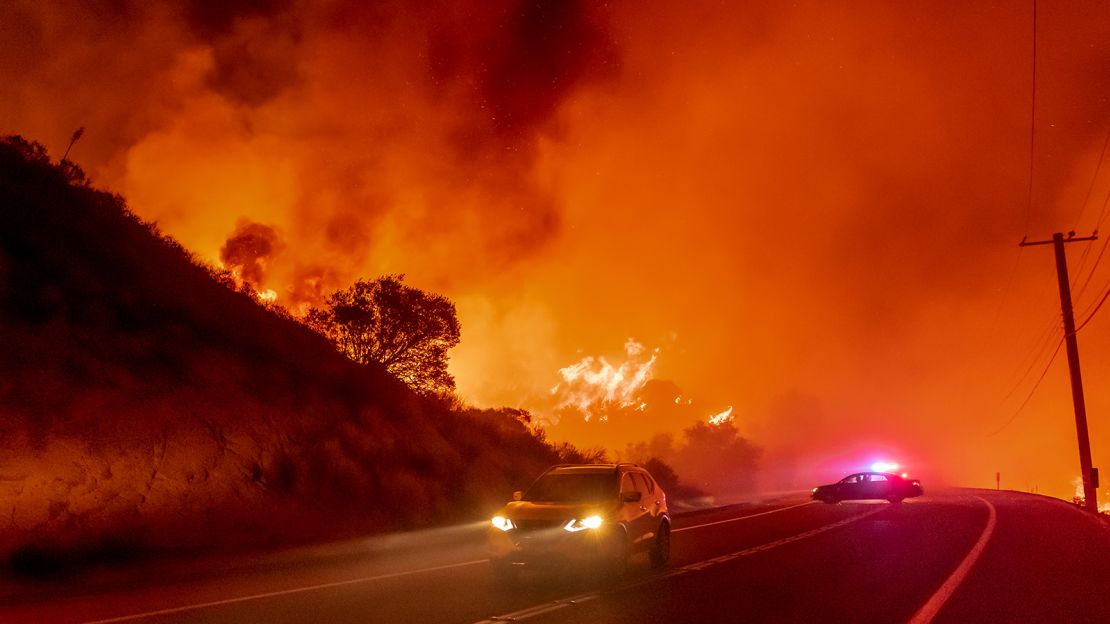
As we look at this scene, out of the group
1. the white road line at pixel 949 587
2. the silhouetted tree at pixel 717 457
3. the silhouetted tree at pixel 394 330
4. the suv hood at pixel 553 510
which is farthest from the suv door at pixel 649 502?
the silhouetted tree at pixel 717 457

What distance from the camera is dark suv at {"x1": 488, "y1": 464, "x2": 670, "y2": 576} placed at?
11.6 meters

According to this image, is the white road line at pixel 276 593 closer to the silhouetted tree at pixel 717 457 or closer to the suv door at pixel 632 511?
the suv door at pixel 632 511

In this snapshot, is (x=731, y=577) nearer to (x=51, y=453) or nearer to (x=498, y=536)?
(x=498, y=536)

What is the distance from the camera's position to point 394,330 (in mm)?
32562

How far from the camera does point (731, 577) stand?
12297 mm

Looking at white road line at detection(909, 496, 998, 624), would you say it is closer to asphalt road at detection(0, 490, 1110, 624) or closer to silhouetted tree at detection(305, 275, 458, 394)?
asphalt road at detection(0, 490, 1110, 624)

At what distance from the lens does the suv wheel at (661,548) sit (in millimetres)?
13570

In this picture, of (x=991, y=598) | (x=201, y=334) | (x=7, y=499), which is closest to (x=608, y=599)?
(x=991, y=598)

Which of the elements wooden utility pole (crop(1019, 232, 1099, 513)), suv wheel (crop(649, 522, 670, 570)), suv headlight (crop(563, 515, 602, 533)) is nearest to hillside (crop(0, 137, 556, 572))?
suv headlight (crop(563, 515, 602, 533))

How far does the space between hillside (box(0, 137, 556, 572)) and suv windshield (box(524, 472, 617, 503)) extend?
7.31 meters

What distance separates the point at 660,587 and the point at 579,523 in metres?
1.37

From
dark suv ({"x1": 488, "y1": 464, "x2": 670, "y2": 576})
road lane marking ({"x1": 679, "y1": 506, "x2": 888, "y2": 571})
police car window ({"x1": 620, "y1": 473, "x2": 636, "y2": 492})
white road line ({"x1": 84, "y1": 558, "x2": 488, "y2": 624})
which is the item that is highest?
police car window ({"x1": 620, "y1": 473, "x2": 636, "y2": 492})

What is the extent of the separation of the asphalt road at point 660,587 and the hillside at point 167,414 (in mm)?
2084

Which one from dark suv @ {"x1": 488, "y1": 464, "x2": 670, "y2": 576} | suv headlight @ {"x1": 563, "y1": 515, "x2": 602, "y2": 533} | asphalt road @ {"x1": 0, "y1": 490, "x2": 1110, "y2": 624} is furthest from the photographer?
suv headlight @ {"x1": 563, "y1": 515, "x2": 602, "y2": 533}
